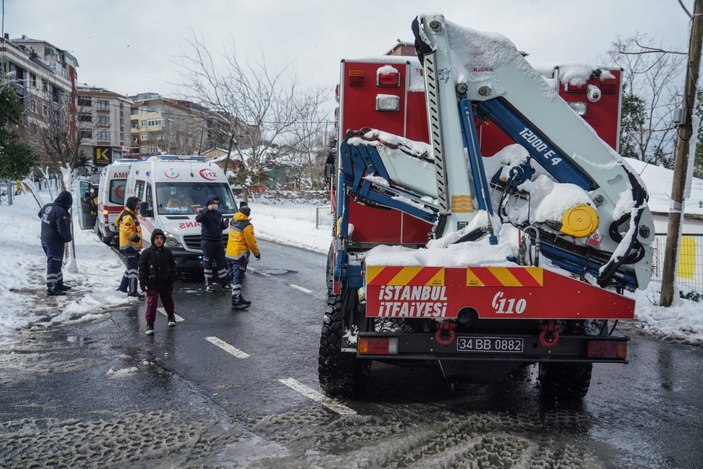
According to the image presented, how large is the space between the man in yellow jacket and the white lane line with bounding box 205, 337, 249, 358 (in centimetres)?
192

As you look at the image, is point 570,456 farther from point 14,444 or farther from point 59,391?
point 59,391

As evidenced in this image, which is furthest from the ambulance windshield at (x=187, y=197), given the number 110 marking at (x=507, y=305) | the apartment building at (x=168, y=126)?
the apartment building at (x=168, y=126)

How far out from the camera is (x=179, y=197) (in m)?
13.4

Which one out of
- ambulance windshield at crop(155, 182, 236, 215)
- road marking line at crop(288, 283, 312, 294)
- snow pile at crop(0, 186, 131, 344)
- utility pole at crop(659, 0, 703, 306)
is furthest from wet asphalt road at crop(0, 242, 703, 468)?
ambulance windshield at crop(155, 182, 236, 215)

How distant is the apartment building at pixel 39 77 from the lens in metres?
22.2

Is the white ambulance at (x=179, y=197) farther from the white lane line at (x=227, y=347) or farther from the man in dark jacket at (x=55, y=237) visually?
the white lane line at (x=227, y=347)

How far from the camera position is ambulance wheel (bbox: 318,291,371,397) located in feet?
18.1

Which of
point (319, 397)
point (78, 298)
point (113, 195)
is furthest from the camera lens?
point (113, 195)

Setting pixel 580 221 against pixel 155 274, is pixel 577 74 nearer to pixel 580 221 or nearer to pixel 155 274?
pixel 580 221

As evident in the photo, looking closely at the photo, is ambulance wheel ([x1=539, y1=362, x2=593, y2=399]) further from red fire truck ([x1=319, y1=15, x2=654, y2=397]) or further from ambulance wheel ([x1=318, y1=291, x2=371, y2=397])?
ambulance wheel ([x1=318, y1=291, x2=371, y2=397])

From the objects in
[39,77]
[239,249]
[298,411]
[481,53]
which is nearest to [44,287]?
[239,249]

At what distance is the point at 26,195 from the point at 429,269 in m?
40.3

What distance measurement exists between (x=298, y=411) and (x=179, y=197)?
353 inches

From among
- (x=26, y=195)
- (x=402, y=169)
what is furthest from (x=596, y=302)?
A: (x=26, y=195)
